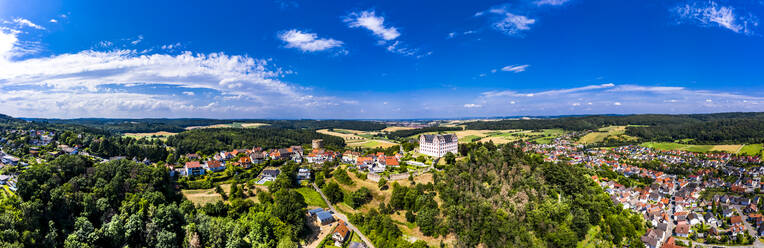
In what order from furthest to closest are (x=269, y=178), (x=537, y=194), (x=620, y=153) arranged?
(x=620, y=153)
(x=269, y=178)
(x=537, y=194)

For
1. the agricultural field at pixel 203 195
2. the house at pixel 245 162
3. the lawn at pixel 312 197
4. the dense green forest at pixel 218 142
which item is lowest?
the lawn at pixel 312 197

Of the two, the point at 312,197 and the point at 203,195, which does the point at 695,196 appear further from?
the point at 203,195

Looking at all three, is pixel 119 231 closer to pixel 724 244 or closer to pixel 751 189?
pixel 724 244

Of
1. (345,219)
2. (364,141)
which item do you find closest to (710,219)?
(345,219)

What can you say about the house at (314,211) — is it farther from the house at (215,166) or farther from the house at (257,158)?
the house at (257,158)

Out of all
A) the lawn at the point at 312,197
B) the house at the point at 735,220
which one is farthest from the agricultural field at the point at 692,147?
the lawn at the point at 312,197

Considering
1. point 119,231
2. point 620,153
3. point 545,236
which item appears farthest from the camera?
point 620,153

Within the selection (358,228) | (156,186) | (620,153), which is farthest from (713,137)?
(156,186)
